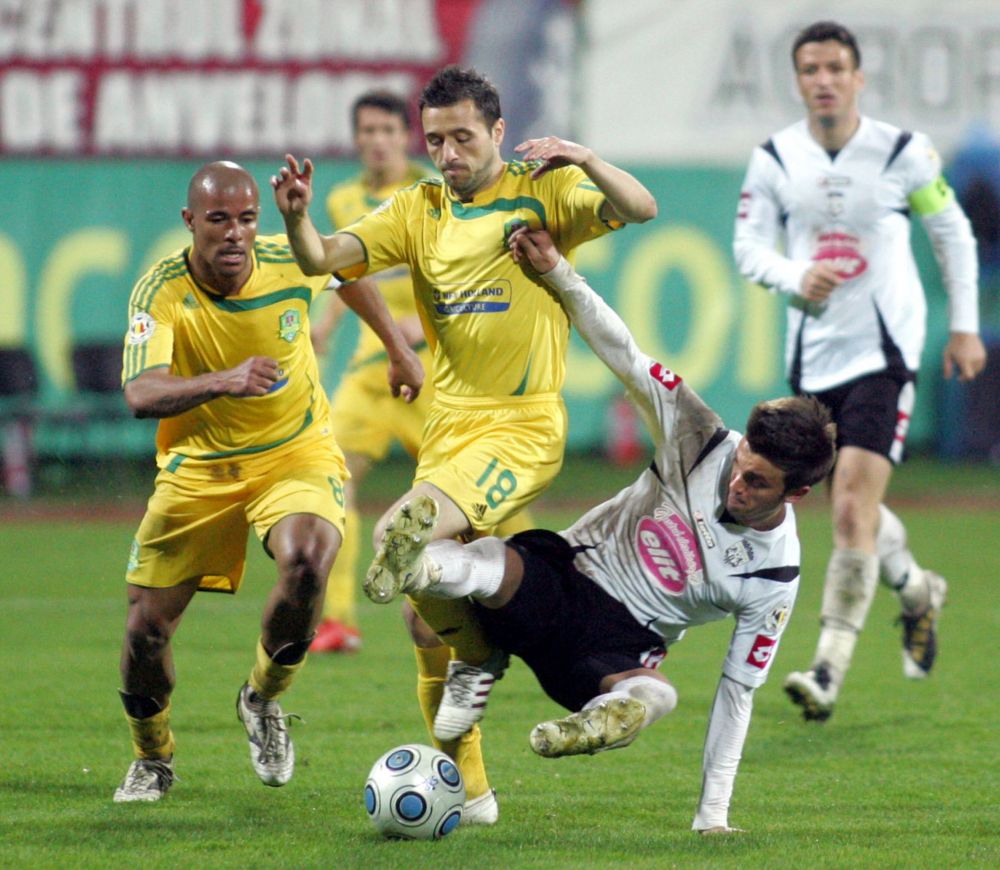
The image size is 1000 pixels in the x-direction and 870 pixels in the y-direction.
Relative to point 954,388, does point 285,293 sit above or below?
above

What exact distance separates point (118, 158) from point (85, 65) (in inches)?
36.5

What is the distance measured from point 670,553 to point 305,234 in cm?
148

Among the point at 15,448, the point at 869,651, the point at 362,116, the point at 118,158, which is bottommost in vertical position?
the point at 15,448

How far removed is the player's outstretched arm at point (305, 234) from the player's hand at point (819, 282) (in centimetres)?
251

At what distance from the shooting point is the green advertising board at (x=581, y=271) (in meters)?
16.8

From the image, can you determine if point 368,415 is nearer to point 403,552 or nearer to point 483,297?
point 483,297

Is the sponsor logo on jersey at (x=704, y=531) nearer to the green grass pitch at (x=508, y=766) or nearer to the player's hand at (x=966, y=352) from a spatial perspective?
the green grass pitch at (x=508, y=766)

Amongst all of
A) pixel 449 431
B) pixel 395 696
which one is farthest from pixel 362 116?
pixel 449 431

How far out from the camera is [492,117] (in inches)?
223

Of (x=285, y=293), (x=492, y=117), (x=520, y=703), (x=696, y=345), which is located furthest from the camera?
(x=696, y=345)

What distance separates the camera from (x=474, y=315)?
5.69 m

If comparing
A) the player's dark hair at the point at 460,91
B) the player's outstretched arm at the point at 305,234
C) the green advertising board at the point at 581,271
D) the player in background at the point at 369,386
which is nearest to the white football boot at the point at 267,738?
the player's outstretched arm at the point at 305,234

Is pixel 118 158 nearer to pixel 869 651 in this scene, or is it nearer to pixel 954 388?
pixel 954 388

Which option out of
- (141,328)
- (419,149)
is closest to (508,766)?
(141,328)
